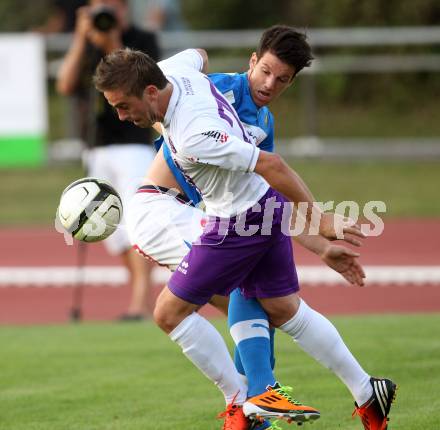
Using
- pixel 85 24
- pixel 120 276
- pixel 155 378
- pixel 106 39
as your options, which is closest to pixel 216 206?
pixel 155 378

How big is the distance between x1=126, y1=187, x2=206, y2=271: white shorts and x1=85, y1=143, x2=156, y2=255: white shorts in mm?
3740

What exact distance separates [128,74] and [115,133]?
511 cm

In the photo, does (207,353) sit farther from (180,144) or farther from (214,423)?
(180,144)

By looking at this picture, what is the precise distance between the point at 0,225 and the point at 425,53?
717cm

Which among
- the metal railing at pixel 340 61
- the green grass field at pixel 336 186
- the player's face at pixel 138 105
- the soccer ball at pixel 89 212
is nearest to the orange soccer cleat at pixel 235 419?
the soccer ball at pixel 89 212

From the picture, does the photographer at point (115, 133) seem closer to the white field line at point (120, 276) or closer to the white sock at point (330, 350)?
the white field line at point (120, 276)

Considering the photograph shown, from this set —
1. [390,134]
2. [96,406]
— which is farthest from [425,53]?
[96,406]

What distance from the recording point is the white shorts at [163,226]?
6137 mm

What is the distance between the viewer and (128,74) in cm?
525

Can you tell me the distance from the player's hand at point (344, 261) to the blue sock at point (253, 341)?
1.92 ft

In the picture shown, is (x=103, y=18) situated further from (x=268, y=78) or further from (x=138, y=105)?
(x=138, y=105)

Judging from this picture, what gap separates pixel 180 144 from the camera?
527 cm

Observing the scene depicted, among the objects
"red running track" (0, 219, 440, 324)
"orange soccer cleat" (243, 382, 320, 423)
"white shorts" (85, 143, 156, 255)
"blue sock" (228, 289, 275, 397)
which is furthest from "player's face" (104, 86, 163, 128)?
"red running track" (0, 219, 440, 324)

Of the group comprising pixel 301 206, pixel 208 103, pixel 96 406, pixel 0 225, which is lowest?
pixel 0 225
